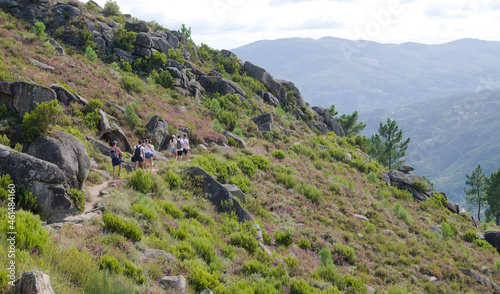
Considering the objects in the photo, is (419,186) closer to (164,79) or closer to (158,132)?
(158,132)

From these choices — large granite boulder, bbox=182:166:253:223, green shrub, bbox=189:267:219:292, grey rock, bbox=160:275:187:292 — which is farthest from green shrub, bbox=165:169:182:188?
grey rock, bbox=160:275:187:292

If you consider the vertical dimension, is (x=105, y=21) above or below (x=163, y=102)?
above

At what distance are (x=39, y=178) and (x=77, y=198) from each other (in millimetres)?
1137

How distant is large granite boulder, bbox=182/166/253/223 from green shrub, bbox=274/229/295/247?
1.36 metres

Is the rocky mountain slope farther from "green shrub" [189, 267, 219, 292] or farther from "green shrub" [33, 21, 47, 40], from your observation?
"green shrub" [33, 21, 47, 40]

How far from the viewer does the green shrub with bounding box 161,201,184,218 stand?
10328 mm

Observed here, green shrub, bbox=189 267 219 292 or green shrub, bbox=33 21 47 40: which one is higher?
green shrub, bbox=33 21 47 40

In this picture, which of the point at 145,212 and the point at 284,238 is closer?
the point at 145,212

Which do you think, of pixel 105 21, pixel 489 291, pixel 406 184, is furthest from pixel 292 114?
pixel 489 291

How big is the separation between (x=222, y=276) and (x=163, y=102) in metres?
22.1

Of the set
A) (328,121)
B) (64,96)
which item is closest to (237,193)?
(64,96)

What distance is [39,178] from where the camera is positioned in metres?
8.35

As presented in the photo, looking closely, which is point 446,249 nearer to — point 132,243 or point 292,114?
point 132,243

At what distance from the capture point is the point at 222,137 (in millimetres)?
25156
